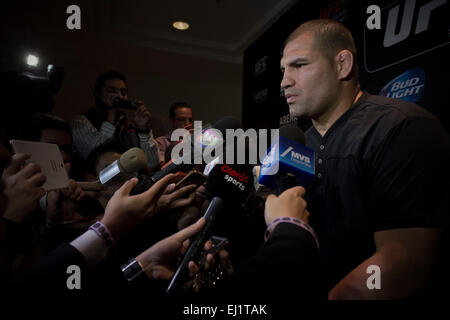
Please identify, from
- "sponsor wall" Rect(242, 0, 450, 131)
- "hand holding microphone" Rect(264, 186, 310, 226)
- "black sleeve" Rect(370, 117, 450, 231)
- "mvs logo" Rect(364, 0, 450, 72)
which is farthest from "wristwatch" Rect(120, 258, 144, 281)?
"mvs logo" Rect(364, 0, 450, 72)

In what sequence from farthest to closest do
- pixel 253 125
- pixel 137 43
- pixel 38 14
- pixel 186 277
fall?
1. pixel 137 43
2. pixel 253 125
3. pixel 38 14
4. pixel 186 277

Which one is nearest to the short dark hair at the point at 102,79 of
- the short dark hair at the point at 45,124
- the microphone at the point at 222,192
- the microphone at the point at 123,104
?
the microphone at the point at 123,104

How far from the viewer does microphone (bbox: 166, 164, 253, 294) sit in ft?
2.60

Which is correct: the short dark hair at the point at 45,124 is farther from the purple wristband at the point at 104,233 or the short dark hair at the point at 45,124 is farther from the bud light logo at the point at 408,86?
the bud light logo at the point at 408,86

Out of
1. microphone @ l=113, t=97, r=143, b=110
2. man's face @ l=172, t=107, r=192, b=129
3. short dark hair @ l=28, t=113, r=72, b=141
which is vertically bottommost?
short dark hair @ l=28, t=113, r=72, b=141

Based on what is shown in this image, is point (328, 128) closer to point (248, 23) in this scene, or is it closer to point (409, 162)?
point (409, 162)

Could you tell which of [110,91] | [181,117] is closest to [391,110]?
[110,91]

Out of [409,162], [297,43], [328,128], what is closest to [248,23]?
[297,43]

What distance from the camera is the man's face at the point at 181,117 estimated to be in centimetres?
313

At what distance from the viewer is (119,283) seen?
79cm

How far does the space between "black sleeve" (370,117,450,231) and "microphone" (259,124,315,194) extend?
0.80 feet

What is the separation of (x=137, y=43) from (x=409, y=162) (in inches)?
170

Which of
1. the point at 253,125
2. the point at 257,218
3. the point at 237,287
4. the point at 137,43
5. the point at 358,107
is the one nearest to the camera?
the point at 237,287

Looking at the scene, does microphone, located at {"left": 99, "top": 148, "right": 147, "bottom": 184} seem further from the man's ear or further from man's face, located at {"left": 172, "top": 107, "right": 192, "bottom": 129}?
man's face, located at {"left": 172, "top": 107, "right": 192, "bottom": 129}
